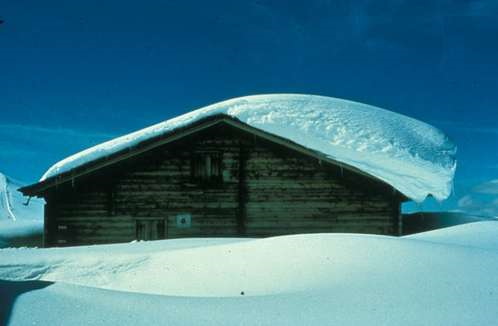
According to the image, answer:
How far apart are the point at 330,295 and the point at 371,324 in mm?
706

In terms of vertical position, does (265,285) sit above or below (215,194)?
below

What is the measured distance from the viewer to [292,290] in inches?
162

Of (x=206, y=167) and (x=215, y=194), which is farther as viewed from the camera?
(x=206, y=167)

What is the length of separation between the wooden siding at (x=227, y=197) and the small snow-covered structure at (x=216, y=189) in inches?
1.2

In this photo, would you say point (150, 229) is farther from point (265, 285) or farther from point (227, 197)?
point (265, 285)

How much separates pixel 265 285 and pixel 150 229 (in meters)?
8.55

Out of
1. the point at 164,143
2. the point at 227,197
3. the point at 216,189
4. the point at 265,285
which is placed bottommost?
the point at 265,285

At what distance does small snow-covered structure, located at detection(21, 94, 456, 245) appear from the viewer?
12.1 metres

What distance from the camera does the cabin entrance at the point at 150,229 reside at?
1221 centimetres

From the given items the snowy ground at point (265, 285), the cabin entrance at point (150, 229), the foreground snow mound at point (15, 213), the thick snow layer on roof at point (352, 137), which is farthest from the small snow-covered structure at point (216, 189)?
the foreground snow mound at point (15, 213)

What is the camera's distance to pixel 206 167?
1262 centimetres

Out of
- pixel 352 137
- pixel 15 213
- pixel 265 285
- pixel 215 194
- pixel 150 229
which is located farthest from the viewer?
pixel 15 213

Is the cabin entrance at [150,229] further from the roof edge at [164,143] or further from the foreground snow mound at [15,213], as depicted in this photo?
the foreground snow mound at [15,213]

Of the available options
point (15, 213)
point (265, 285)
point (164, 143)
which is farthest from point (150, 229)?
point (15, 213)
